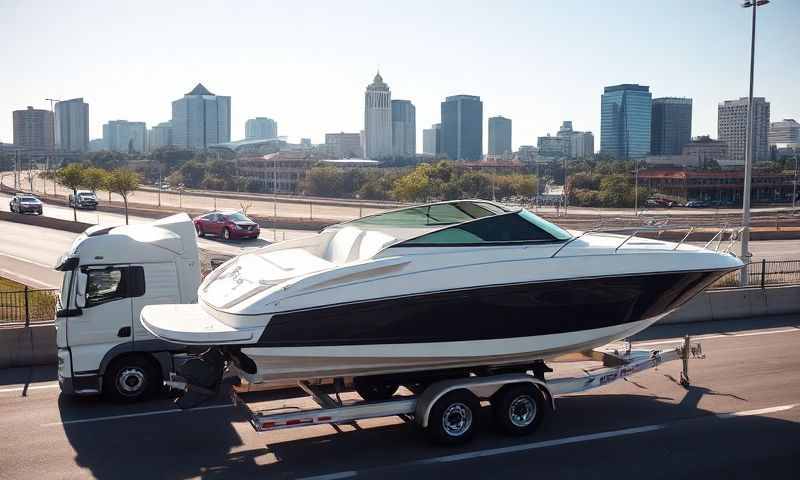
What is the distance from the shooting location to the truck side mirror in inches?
455

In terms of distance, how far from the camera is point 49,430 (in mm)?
10594

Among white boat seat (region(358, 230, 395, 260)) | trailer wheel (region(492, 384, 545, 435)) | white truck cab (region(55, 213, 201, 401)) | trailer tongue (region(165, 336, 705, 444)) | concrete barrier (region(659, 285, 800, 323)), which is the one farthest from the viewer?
concrete barrier (region(659, 285, 800, 323))

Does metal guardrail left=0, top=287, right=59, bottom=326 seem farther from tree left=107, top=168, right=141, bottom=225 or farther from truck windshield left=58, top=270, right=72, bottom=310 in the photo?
tree left=107, top=168, right=141, bottom=225

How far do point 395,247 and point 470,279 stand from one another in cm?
103

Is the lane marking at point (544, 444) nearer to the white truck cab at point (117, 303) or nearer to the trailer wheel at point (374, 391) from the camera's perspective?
the trailer wheel at point (374, 391)

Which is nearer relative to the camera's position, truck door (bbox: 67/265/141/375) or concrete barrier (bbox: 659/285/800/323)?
truck door (bbox: 67/265/141/375)

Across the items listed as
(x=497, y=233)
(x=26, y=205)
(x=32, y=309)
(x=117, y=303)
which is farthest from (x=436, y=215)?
(x=26, y=205)

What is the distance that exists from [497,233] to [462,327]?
137 cm

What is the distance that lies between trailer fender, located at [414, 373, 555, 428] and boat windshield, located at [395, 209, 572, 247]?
1748 mm

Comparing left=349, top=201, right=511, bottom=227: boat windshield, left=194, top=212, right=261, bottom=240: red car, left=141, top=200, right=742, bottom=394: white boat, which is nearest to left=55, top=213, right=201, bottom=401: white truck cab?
left=141, top=200, right=742, bottom=394: white boat

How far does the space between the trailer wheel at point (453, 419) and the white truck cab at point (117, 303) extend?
4590 millimetres

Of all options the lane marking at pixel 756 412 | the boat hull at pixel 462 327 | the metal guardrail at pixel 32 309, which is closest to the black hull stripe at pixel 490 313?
the boat hull at pixel 462 327

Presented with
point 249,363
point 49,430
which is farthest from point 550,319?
point 49,430

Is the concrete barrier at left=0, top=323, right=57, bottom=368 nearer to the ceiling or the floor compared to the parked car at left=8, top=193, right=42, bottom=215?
nearer to the floor
